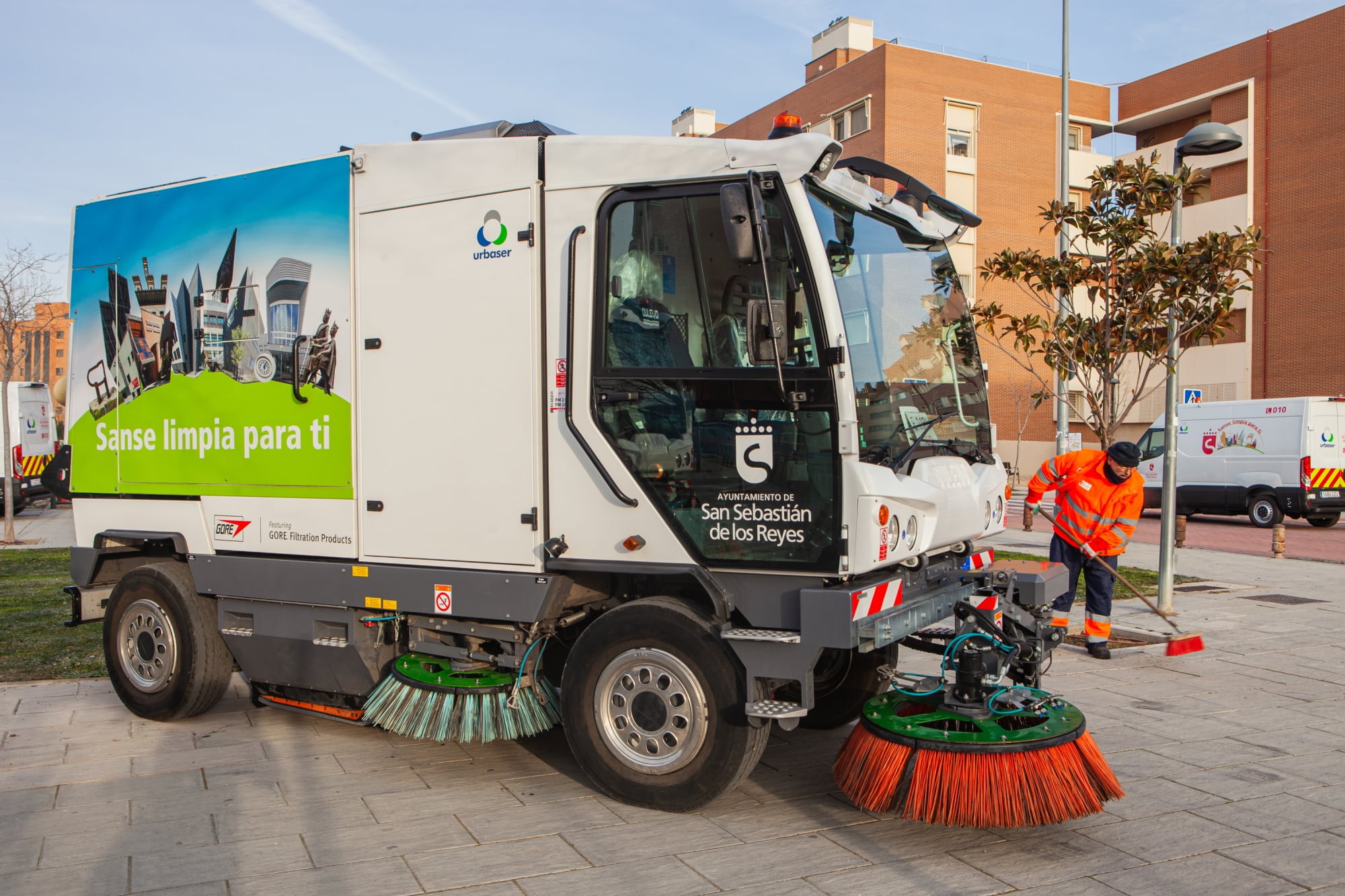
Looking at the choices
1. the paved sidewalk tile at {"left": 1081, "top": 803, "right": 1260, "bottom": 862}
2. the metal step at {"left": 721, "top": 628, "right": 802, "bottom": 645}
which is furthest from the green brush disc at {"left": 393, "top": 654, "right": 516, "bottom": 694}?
Answer: the paved sidewalk tile at {"left": 1081, "top": 803, "right": 1260, "bottom": 862}

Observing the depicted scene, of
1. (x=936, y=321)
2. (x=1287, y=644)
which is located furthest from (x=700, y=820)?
(x=1287, y=644)

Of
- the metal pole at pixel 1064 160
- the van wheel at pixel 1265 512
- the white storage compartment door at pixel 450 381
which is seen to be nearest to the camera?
the white storage compartment door at pixel 450 381

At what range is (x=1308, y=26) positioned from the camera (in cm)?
3334

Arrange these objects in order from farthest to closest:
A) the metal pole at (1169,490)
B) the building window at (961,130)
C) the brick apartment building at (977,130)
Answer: the building window at (961,130)
the brick apartment building at (977,130)
the metal pole at (1169,490)

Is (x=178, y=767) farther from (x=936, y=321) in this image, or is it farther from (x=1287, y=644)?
(x=1287, y=644)

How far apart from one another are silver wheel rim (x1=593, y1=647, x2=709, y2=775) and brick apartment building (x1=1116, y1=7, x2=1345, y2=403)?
33.8m

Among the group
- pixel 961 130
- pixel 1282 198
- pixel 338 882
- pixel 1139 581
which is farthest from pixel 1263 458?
pixel 961 130

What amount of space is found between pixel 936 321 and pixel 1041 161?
36.8 meters

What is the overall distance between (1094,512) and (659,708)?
14.7 ft

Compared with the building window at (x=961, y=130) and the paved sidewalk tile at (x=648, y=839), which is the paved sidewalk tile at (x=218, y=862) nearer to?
the paved sidewalk tile at (x=648, y=839)

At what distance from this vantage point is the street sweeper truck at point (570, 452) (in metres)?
4.39

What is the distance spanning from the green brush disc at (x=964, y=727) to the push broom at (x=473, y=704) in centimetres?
160

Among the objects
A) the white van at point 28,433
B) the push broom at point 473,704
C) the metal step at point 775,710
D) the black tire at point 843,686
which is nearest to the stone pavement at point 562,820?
the black tire at point 843,686

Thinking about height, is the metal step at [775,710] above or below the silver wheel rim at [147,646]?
above
